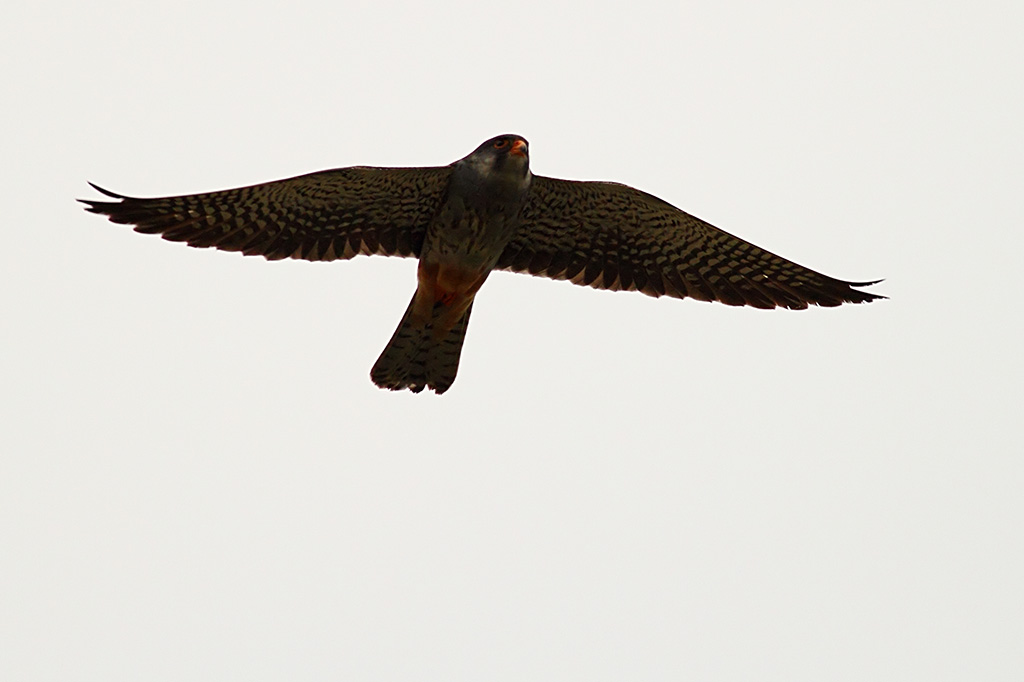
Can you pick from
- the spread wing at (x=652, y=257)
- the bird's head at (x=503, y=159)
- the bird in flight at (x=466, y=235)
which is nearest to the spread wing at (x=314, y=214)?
the bird in flight at (x=466, y=235)

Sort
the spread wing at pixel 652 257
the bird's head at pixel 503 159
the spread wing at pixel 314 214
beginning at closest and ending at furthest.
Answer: the bird's head at pixel 503 159, the spread wing at pixel 314 214, the spread wing at pixel 652 257

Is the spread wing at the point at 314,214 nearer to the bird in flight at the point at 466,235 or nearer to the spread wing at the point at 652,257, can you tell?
the bird in flight at the point at 466,235

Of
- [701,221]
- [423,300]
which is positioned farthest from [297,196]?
[701,221]

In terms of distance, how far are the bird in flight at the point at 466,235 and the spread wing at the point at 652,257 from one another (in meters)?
0.01

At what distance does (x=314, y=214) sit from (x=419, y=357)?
59.5 inches

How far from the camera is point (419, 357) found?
39.0 feet

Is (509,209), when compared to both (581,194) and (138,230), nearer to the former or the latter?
(581,194)

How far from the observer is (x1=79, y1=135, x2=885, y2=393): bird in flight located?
436 inches

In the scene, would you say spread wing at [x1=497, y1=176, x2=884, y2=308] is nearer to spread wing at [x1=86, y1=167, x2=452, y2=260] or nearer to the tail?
the tail

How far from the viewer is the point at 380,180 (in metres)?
11.3

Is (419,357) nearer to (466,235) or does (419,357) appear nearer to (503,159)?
(466,235)

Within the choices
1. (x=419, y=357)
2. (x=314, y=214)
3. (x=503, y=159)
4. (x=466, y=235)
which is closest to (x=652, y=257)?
(x=466, y=235)

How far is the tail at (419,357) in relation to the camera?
38.8 ft

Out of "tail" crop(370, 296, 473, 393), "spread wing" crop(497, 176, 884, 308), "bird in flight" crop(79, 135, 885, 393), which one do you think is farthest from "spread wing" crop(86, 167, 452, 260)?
"spread wing" crop(497, 176, 884, 308)
